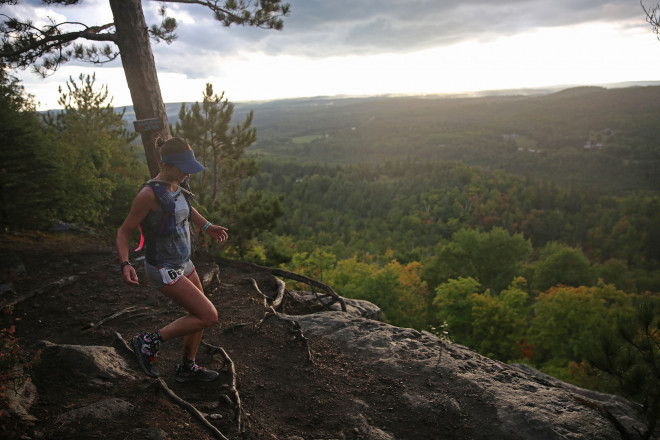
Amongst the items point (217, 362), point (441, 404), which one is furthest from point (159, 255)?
point (441, 404)

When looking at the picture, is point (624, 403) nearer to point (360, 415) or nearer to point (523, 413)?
point (523, 413)

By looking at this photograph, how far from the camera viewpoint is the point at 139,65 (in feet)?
21.4

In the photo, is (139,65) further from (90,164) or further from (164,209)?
(90,164)

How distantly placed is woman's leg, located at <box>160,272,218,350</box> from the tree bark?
4.07 meters

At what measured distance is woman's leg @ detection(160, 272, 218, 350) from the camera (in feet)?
10.5

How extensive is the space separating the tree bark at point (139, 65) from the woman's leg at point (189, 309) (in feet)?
13.3

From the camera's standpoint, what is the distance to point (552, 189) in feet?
355

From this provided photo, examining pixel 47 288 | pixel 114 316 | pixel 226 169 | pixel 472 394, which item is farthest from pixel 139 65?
pixel 226 169

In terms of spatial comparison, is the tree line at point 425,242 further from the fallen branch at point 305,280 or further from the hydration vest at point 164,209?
the hydration vest at point 164,209

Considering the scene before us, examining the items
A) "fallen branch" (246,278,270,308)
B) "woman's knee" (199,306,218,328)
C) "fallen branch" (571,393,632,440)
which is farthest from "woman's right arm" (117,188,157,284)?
"fallen branch" (571,393,632,440)

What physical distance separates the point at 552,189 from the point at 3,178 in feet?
401

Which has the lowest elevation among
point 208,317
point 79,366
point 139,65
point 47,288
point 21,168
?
point 47,288

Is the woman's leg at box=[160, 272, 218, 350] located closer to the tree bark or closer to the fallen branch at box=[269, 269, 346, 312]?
the fallen branch at box=[269, 269, 346, 312]

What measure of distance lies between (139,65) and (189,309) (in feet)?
16.7
